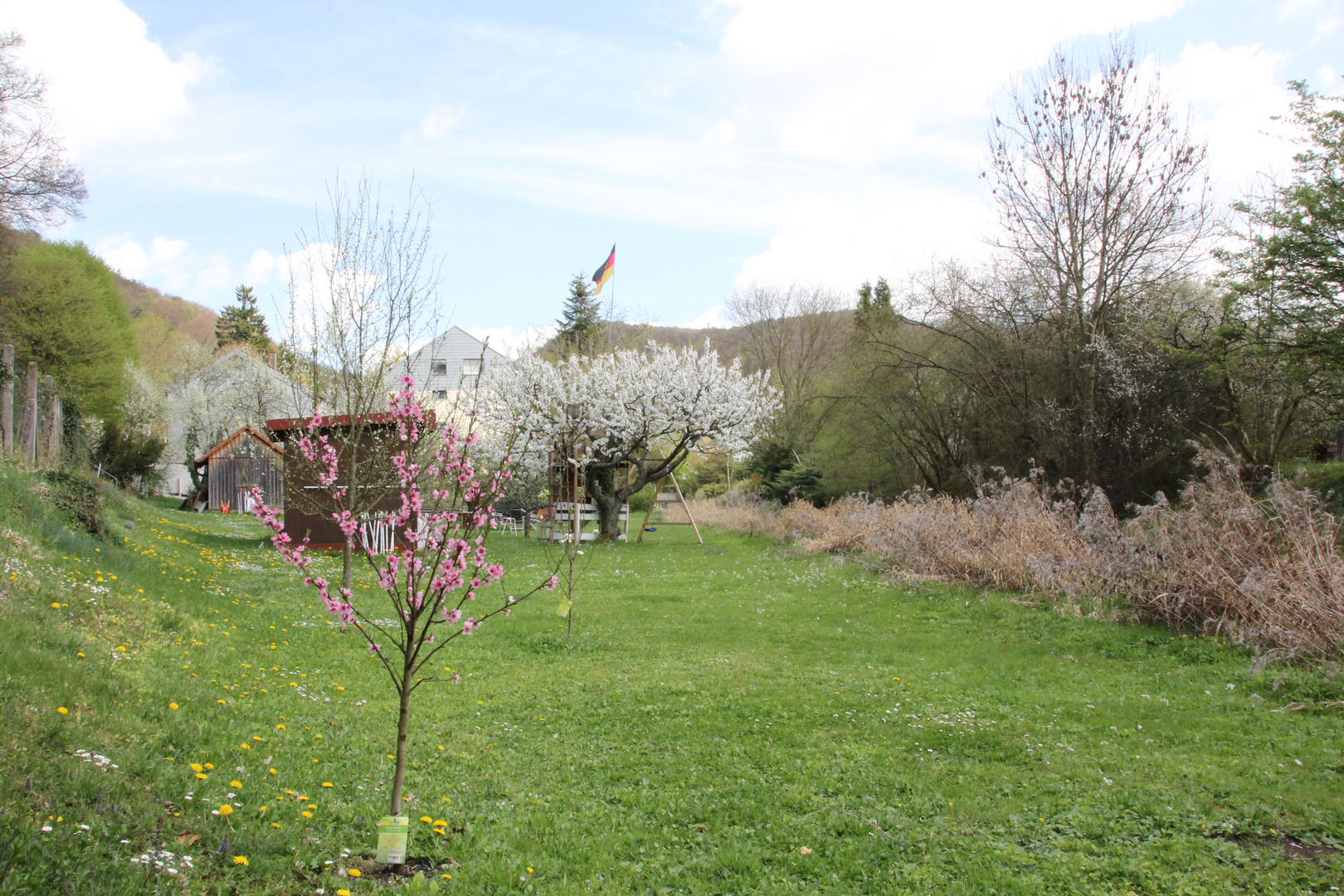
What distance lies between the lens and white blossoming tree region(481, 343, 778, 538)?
22.3m

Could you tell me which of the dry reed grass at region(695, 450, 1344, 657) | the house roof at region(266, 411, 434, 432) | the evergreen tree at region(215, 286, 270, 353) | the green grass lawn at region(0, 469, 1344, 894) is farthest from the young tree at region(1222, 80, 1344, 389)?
the evergreen tree at region(215, 286, 270, 353)

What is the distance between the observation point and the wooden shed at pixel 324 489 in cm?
1203

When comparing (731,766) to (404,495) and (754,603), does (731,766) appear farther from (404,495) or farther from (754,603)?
(754,603)

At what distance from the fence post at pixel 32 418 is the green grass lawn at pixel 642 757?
189 inches

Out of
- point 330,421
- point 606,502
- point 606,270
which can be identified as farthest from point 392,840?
point 606,270

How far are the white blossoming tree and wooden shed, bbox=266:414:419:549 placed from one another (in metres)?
5.57

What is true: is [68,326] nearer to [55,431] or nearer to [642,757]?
[55,431]

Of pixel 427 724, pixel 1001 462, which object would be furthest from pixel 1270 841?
pixel 1001 462

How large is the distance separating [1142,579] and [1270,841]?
5994 mm

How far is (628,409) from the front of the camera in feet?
73.7

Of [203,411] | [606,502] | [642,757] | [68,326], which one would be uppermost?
[68,326]

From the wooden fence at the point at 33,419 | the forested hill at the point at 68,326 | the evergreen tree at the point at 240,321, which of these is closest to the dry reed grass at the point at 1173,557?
the wooden fence at the point at 33,419

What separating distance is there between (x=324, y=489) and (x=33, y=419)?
5.04 metres

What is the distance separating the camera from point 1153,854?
3906 millimetres
